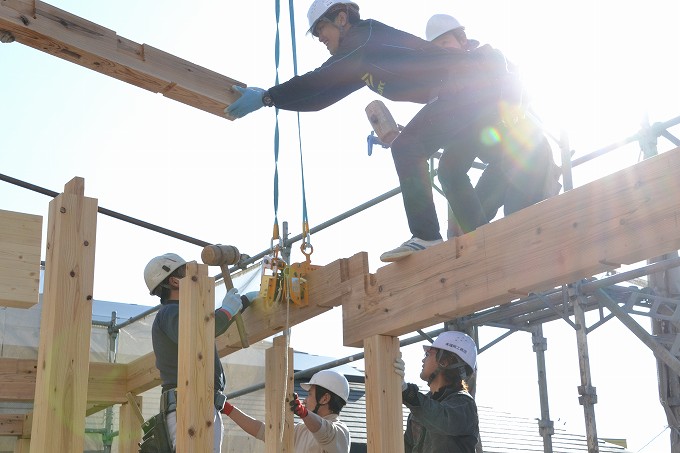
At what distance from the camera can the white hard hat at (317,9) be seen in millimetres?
4559

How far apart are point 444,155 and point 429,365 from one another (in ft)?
3.53

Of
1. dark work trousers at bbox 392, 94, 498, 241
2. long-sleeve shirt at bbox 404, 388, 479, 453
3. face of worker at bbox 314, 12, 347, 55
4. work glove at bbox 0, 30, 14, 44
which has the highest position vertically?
face of worker at bbox 314, 12, 347, 55

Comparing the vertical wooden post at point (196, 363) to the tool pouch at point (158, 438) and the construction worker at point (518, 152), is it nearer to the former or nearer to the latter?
the tool pouch at point (158, 438)

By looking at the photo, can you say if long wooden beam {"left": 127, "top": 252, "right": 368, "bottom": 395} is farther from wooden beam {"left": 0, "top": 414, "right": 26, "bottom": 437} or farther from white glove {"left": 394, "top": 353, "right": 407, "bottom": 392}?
wooden beam {"left": 0, "top": 414, "right": 26, "bottom": 437}

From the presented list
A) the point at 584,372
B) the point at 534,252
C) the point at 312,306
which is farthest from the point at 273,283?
the point at 584,372

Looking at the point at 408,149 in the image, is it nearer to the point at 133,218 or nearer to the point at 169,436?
the point at 169,436

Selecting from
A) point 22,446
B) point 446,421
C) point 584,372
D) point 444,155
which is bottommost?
point 446,421

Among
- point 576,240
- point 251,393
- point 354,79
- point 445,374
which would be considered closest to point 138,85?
point 354,79

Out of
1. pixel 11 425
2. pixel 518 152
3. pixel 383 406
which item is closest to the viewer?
pixel 383 406

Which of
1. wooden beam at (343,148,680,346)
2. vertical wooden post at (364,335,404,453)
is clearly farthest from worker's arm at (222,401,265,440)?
vertical wooden post at (364,335,404,453)

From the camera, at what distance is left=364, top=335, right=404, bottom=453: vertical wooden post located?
13.5 ft

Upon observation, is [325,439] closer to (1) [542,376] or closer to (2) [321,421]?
(2) [321,421]

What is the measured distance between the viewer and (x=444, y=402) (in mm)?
4398

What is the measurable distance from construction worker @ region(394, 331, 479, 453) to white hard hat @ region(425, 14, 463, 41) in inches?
61.4
